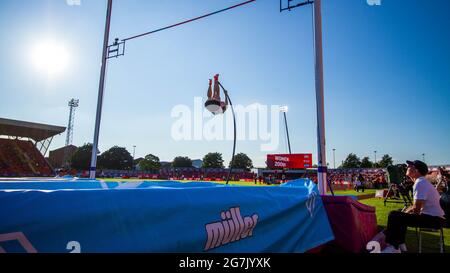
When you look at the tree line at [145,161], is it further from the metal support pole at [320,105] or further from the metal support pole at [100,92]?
the metal support pole at [320,105]

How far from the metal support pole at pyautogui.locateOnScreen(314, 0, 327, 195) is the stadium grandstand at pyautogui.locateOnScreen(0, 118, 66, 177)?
3463cm

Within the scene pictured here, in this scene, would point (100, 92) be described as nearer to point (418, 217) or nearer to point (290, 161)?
point (418, 217)

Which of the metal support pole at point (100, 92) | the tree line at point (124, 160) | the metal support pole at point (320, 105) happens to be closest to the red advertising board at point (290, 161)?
the tree line at point (124, 160)

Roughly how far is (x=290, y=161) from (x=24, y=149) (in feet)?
115

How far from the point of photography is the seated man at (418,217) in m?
3.21

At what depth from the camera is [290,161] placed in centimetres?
3272

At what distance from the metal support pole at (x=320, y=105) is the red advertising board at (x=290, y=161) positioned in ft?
92.5

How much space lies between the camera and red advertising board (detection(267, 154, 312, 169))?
33.3 meters

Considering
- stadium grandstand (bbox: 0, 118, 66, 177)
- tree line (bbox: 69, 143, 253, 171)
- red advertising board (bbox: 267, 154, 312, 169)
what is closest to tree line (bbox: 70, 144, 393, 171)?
tree line (bbox: 69, 143, 253, 171)

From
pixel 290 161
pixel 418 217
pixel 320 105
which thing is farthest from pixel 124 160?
pixel 418 217

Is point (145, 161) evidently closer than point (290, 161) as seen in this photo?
No

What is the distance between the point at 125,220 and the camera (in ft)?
4.81
